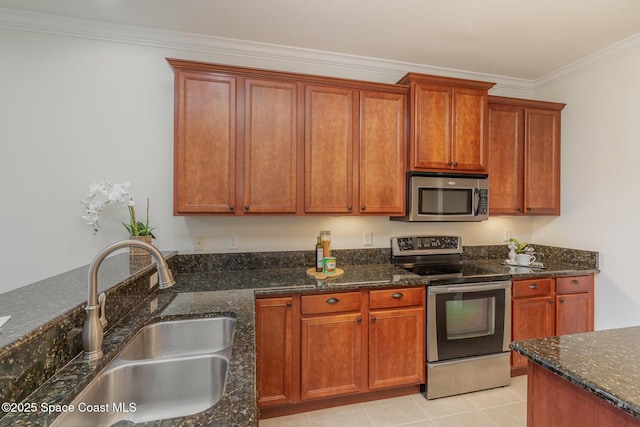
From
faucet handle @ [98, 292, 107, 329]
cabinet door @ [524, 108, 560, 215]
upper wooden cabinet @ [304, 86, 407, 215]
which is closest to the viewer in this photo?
faucet handle @ [98, 292, 107, 329]

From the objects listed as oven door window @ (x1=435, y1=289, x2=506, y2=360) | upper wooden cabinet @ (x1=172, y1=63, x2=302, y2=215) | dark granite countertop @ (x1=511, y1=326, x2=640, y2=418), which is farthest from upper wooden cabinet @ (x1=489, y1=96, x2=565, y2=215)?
upper wooden cabinet @ (x1=172, y1=63, x2=302, y2=215)

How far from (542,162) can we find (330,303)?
98.5 inches

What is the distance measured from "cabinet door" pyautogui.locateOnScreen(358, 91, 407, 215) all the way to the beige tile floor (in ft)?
4.72

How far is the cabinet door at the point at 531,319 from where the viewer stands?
8.11 feet

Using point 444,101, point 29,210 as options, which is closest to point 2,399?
point 29,210

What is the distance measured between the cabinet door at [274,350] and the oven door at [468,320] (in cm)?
104

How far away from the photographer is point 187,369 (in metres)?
1.13

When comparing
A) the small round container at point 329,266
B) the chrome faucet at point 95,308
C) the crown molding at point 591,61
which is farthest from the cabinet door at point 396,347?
the crown molding at point 591,61

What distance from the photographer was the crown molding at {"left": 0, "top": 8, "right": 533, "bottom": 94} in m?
2.15

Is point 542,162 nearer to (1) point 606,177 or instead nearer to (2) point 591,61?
(1) point 606,177

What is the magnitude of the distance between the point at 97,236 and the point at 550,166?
4.04 meters

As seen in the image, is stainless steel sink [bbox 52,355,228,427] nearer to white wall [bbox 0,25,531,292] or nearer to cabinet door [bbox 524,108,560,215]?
white wall [bbox 0,25,531,292]

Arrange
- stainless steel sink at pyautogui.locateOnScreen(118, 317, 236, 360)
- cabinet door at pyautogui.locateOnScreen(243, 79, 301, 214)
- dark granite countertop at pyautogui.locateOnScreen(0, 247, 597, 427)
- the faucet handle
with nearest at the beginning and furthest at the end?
dark granite countertop at pyautogui.locateOnScreen(0, 247, 597, 427) < the faucet handle < stainless steel sink at pyautogui.locateOnScreen(118, 317, 236, 360) < cabinet door at pyautogui.locateOnScreen(243, 79, 301, 214)

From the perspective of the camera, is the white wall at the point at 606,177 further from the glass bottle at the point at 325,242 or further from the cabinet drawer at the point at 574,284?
the glass bottle at the point at 325,242
